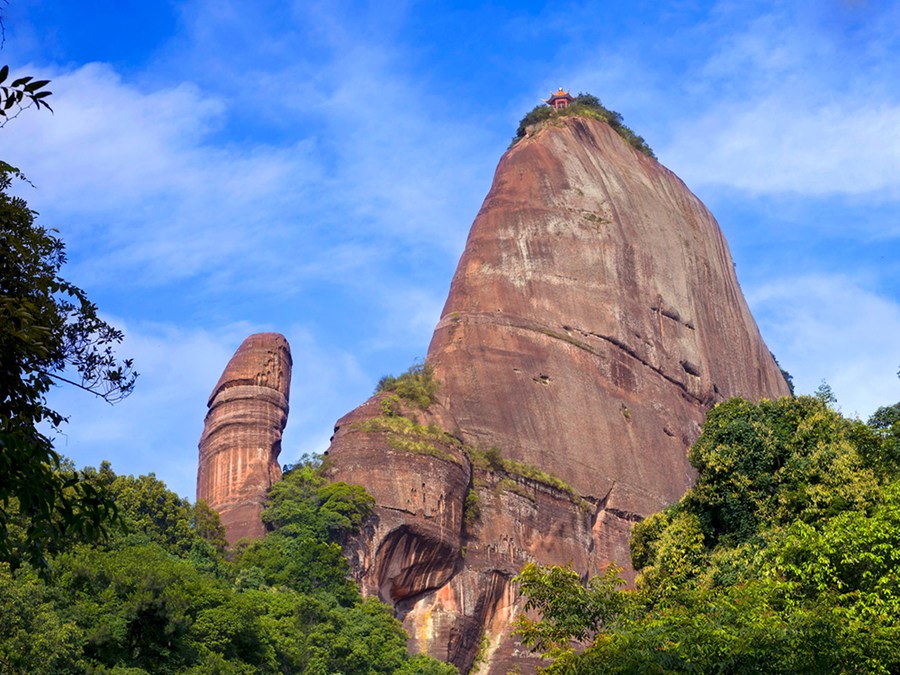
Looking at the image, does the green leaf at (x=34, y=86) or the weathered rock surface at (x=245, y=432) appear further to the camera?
the weathered rock surface at (x=245, y=432)

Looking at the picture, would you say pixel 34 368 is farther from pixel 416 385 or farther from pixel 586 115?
pixel 586 115

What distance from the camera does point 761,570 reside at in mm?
25250

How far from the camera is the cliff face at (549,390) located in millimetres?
54656

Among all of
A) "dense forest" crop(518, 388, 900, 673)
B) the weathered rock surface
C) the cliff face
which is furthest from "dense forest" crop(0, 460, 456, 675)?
"dense forest" crop(518, 388, 900, 673)

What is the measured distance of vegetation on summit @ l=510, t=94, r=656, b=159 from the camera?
285 feet

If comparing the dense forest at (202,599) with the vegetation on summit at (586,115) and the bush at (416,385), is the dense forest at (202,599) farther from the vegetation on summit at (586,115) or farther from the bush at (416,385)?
the vegetation on summit at (586,115)

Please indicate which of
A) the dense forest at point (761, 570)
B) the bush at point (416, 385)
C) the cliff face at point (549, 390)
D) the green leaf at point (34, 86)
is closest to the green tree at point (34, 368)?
the green leaf at point (34, 86)

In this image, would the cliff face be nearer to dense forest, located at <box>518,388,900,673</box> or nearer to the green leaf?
dense forest, located at <box>518,388,900,673</box>

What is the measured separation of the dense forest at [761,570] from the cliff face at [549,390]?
19.5m

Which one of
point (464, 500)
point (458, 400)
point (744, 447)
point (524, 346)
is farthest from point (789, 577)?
point (524, 346)

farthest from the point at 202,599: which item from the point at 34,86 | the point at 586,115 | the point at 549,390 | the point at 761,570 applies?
the point at 586,115

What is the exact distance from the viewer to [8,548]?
403 inches

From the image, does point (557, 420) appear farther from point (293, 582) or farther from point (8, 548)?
point (8, 548)

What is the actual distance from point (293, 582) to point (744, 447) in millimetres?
22653
